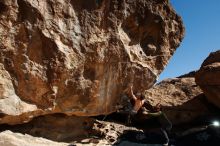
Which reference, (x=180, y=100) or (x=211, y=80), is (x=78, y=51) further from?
(x=180, y=100)

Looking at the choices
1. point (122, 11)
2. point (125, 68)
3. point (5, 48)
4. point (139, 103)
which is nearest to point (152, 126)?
point (139, 103)

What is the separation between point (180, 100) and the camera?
55.1 feet

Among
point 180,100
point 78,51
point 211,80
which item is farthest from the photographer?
point 180,100

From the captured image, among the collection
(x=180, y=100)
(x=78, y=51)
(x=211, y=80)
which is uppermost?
(x=78, y=51)

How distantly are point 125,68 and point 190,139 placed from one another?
6.67 metres

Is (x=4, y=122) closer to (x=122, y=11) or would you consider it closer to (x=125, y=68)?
(x=125, y=68)

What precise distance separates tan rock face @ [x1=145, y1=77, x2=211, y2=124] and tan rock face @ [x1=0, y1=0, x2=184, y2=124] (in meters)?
6.20

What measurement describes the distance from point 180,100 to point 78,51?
977cm

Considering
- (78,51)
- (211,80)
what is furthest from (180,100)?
(78,51)

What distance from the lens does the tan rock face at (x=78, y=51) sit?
24.1 feet

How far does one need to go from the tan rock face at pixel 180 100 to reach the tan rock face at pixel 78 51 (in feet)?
20.3

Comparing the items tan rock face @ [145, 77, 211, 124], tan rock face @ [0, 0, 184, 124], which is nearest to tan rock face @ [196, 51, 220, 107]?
tan rock face @ [145, 77, 211, 124]

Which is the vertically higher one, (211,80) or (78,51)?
(78,51)

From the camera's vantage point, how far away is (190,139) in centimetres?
1431
